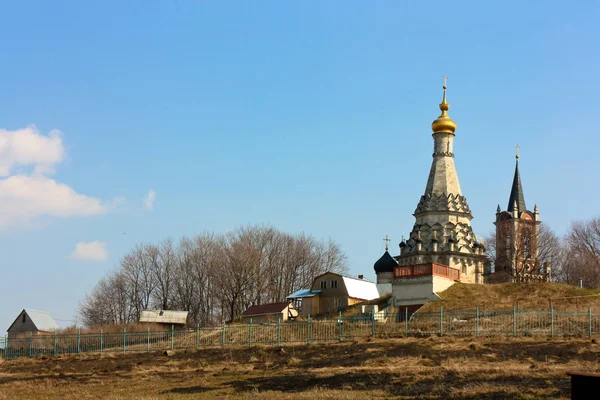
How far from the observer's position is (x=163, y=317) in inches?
2018

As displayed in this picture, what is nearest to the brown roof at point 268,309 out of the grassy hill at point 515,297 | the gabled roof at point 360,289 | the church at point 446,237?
the gabled roof at point 360,289

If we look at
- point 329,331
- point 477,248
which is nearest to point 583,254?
point 477,248

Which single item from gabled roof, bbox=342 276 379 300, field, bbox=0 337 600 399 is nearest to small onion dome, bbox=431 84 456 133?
gabled roof, bbox=342 276 379 300

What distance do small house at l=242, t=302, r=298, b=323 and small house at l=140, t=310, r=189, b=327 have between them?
4.39 meters

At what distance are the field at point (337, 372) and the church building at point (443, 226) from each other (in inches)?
895

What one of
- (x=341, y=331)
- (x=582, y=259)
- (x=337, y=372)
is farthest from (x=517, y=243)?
(x=337, y=372)

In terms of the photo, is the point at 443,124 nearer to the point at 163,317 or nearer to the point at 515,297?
the point at 515,297

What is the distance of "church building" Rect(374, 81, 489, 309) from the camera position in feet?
174

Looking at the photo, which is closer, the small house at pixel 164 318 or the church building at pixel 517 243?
the small house at pixel 164 318

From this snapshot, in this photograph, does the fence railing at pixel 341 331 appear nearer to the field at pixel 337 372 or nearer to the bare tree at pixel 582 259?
the field at pixel 337 372

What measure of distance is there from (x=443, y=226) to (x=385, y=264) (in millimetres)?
6491

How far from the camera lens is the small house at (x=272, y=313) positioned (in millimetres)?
49031

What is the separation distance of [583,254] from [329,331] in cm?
4226

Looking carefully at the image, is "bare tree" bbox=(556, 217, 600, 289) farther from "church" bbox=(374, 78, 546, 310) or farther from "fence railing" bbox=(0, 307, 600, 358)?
"fence railing" bbox=(0, 307, 600, 358)
